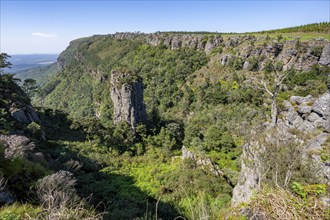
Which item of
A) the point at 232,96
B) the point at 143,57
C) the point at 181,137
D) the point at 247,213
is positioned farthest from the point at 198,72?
the point at 247,213

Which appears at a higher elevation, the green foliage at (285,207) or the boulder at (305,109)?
the green foliage at (285,207)

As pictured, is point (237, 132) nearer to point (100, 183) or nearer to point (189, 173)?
point (189, 173)

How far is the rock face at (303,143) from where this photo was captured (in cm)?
1377

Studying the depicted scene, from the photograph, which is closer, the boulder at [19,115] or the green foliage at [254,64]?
the boulder at [19,115]

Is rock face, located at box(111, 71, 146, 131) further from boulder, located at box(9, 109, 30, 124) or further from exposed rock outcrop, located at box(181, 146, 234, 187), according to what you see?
exposed rock outcrop, located at box(181, 146, 234, 187)

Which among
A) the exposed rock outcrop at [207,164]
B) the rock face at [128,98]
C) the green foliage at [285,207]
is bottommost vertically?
the exposed rock outcrop at [207,164]

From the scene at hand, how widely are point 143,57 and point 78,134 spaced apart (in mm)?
70756

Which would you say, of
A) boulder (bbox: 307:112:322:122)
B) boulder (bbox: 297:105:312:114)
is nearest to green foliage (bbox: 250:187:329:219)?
boulder (bbox: 307:112:322:122)

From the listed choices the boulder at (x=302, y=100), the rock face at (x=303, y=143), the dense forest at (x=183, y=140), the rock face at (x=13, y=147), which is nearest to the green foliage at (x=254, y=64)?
the dense forest at (x=183, y=140)

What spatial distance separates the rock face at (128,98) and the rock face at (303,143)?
104 feet

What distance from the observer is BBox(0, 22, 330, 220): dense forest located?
5.45m

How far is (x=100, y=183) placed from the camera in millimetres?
27875

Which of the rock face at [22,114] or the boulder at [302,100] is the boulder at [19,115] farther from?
the boulder at [302,100]

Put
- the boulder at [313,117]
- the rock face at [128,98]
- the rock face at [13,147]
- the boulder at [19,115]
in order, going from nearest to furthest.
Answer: the rock face at [13,147]
the boulder at [313,117]
the boulder at [19,115]
the rock face at [128,98]
